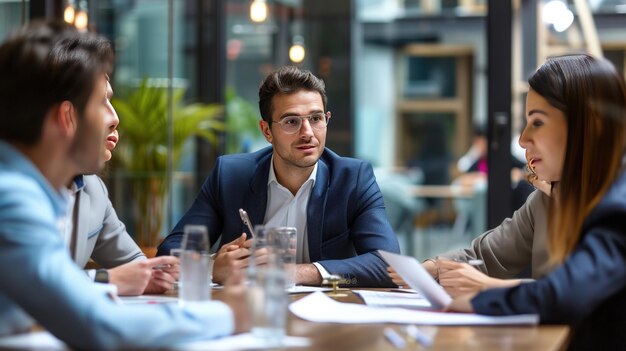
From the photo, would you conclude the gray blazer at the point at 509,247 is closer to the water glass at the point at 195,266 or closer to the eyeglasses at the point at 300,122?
the eyeglasses at the point at 300,122

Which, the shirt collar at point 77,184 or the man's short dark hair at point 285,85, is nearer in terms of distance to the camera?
the shirt collar at point 77,184

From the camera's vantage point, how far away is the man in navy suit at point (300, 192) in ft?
10.8

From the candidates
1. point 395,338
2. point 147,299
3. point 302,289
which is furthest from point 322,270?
point 395,338

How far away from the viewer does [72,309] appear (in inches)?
63.6

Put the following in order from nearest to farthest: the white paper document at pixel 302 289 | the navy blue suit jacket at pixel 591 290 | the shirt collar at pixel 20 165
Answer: the shirt collar at pixel 20 165 → the navy blue suit jacket at pixel 591 290 → the white paper document at pixel 302 289

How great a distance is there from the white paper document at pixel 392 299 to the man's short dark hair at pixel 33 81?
940 millimetres

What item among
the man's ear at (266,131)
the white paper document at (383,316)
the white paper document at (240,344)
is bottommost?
the white paper document at (383,316)

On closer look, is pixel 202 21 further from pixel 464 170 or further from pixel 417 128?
pixel 464 170

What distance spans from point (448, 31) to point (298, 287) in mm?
4094

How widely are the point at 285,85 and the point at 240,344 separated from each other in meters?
1.86

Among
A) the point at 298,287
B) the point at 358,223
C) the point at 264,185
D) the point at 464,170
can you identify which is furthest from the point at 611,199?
the point at 464,170

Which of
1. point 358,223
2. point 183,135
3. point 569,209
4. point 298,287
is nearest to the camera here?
point 569,209

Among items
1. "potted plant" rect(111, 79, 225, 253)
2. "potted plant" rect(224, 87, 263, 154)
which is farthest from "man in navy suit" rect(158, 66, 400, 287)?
"potted plant" rect(224, 87, 263, 154)

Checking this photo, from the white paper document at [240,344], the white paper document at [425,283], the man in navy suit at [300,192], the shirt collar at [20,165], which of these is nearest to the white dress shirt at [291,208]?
the man in navy suit at [300,192]
